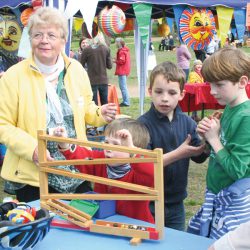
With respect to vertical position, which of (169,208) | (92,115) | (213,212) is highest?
(92,115)

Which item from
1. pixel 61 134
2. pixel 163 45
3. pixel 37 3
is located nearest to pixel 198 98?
pixel 37 3

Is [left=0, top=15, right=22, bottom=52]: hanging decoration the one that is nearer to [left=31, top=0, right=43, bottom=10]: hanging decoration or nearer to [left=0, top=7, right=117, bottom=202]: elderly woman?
[left=31, top=0, right=43, bottom=10]: hanging decoration

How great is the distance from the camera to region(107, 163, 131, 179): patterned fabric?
169 centimetres

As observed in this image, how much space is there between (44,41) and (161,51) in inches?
960

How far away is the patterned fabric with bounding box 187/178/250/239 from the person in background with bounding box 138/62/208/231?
0.27 m

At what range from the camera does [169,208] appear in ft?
6.86

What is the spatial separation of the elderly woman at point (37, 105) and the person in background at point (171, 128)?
9.7 inches

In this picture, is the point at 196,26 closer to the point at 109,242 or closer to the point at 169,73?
the point at 169,73

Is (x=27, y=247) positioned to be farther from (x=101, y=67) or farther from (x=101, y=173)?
(x=101, y=67)

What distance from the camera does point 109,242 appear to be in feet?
4.79

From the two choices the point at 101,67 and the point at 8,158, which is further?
the point at 101,67

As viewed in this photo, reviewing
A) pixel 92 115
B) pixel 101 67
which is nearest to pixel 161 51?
pixel 101 67

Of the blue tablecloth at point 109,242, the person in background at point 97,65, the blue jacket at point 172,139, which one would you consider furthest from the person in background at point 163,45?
the blue tablecloth at point 109,242

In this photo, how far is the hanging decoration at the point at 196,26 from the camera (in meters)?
5.36
